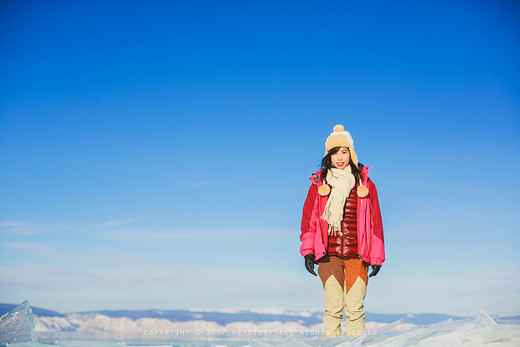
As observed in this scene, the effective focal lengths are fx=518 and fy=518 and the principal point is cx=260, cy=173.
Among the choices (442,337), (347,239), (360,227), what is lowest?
(442,337)

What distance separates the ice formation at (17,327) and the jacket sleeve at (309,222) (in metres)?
3.09

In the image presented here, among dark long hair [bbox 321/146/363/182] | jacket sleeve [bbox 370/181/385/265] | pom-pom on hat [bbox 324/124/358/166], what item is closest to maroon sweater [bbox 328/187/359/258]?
jacket sleeve [bbox 370/181/385/265]

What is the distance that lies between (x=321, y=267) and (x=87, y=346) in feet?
9.07

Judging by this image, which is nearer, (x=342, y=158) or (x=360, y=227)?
(x=360, y=227)

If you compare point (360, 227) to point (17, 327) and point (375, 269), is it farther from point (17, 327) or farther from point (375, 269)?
point (17, 327)

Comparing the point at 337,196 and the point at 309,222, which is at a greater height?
the point at 337,196

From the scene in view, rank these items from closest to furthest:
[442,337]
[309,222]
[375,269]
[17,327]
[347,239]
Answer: [442,337], [17,327], [375,269], [347,239], [309,222]

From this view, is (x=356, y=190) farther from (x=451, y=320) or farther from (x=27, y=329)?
(x=27, y=329)

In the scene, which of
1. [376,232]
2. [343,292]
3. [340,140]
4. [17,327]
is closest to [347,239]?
[376,232]

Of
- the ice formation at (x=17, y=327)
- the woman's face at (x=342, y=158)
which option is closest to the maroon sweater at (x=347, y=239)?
the woman's face at (x=342, y=158)

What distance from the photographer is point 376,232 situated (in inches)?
245

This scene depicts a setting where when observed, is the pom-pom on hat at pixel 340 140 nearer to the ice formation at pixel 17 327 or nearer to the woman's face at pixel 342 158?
the woman's face at pixel 342 158

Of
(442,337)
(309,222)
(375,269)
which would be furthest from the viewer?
(309,222)

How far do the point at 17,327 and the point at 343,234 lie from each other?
3700 millimetres
